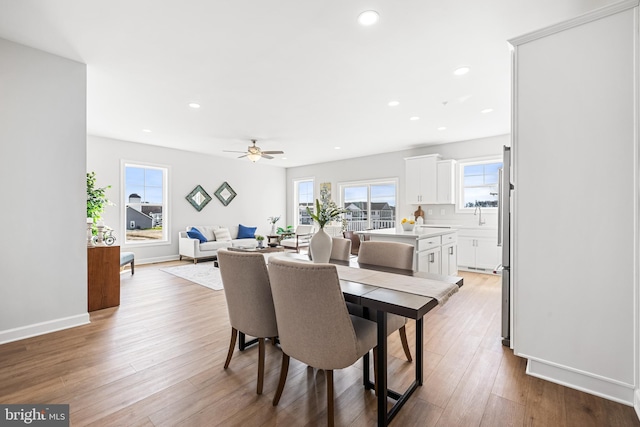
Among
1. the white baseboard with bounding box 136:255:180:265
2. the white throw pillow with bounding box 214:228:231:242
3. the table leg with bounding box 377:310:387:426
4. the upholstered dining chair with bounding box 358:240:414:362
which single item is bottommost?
the white baseboard with bounding box 136:255:180:265

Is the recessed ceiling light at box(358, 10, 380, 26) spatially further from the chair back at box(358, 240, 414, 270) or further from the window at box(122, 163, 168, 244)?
the window at box(122, 163, 168, 244)

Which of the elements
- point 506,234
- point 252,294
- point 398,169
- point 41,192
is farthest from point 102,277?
point 398,169

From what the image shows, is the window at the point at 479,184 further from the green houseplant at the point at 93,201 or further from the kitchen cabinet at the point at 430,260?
Answer: the green houseplant at the point at 93,201

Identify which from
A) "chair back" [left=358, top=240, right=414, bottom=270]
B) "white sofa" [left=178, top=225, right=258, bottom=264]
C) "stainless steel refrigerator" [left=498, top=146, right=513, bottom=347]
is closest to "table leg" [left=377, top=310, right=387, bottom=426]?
"chair back" [left=358, top=240, right=414, bottom=270]

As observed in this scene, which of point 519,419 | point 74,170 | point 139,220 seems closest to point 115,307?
point 74,170

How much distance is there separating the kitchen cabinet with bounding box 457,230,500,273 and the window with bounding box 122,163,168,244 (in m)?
6.43

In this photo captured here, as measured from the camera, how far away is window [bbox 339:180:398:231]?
7.09 m

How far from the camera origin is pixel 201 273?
5145 millimetres

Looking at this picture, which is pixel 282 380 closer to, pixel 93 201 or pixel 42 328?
pixel 42 328

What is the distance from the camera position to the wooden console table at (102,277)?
325 cm

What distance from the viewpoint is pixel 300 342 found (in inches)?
60.9

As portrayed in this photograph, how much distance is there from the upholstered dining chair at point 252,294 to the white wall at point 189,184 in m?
5.18

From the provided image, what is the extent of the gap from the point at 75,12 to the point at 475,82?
12.1 ft

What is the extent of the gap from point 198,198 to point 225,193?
75 cm
